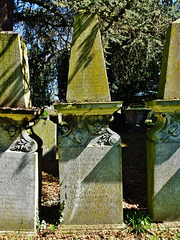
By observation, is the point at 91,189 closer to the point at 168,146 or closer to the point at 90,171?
the point at 90,171

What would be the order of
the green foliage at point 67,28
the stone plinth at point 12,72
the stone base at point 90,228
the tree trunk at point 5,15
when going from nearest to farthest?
the stone plinth at point 12,72, the stone base at point 90,228, the tree trunk at point 5,15, the green foliage at point 67,28

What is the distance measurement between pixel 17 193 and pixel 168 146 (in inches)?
95.8

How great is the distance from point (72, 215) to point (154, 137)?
177 centimetres

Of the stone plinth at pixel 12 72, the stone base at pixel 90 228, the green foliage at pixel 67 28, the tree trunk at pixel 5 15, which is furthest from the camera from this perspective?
the green foliage at pixel 67 28

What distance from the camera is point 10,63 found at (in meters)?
3.08

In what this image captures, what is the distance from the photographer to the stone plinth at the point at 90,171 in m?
3.18

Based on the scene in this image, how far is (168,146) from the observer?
3.20 m

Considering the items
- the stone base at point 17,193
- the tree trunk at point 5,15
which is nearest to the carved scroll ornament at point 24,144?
the stone base at point 17,193

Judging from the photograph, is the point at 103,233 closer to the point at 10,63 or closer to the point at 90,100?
the point at 90,100

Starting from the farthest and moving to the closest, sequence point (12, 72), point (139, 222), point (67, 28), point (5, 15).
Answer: point (67, 28) < point (5, 15) < point (139, 222) < point (12, 72)

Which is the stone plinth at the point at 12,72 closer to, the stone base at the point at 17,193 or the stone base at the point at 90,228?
the stone base at the point at 17,193

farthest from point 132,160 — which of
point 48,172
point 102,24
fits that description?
point 102,24

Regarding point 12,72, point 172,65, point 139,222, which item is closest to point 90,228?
point 139,222

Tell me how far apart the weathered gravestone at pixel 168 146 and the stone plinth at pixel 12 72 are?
6.65ft
